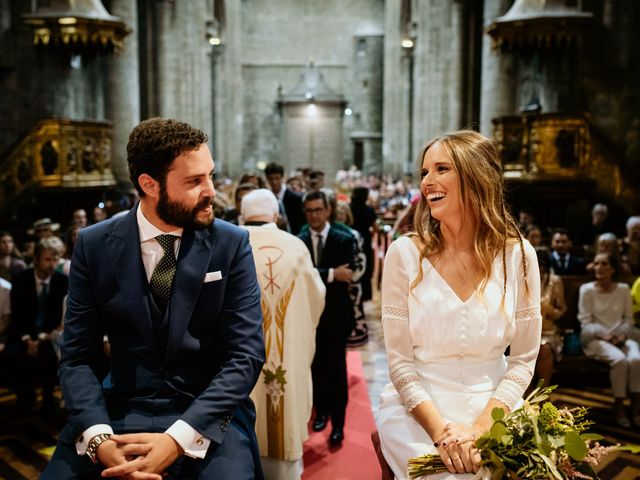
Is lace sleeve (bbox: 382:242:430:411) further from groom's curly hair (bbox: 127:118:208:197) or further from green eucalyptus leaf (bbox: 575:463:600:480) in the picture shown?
groom's curly hair (bbox: 127:118:208:197)

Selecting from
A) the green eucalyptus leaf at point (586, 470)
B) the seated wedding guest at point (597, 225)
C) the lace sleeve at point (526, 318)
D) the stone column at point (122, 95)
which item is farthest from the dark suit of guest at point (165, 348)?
the stone column at point (122, 95)

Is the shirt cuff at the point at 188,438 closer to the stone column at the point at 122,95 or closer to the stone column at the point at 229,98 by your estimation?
the stone column at the point at 122,95

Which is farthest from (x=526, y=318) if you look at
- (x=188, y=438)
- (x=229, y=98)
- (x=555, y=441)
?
(x=229, y=98)

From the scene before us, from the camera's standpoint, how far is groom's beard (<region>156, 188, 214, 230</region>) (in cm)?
278

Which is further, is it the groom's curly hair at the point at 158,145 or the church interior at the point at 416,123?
the church interior at the point at 416,123

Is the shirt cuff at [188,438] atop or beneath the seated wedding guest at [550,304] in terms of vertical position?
atop

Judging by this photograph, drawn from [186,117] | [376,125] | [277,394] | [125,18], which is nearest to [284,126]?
[376,125]

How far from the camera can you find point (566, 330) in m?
7.41

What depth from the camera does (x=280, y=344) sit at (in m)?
4.48

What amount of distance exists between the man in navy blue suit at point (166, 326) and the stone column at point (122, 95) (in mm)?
13731

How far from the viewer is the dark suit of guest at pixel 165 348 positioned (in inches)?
104

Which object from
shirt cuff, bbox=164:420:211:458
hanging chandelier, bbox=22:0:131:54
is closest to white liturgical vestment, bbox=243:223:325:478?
shirt cuff, bbox=164:420:211:458

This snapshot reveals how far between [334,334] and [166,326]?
2928 millimetres

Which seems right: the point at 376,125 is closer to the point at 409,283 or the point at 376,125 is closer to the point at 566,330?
the point at 566,330
